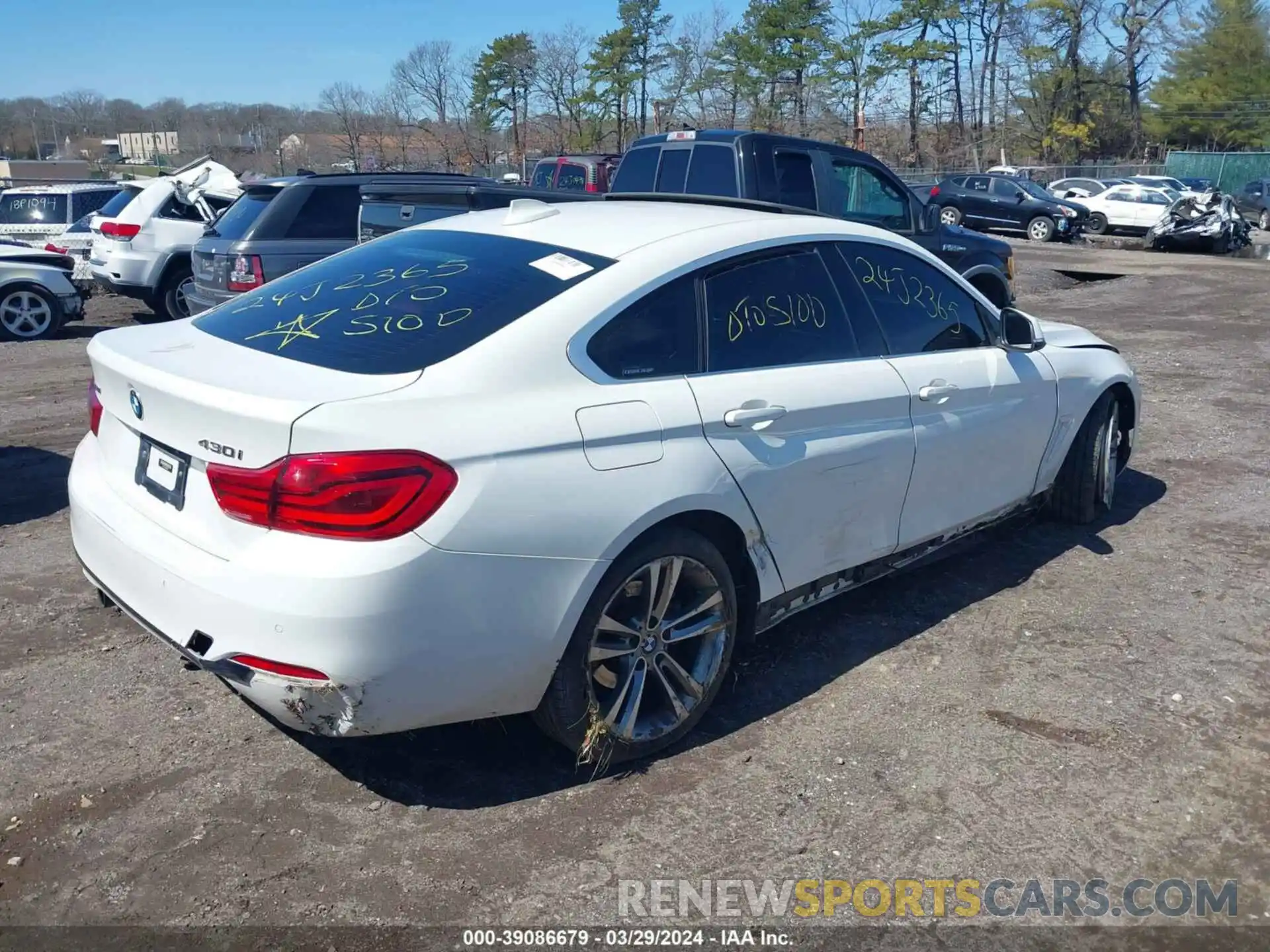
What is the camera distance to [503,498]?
300 centimetres

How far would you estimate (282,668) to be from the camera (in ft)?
9.51

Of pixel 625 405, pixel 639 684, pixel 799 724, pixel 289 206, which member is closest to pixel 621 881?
pixel 639 684

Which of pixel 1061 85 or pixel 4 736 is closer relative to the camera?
pixel 4 736

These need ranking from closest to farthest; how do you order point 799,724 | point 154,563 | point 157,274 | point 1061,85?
point 154,563 → point 799,724 → point 157,274 → point 1061,85

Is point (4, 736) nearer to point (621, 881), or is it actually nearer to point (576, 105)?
point (621, 881)

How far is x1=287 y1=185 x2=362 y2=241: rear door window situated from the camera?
388 inches

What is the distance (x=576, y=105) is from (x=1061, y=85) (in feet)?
100

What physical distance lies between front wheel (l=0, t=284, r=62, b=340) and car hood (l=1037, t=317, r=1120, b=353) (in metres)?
11.2

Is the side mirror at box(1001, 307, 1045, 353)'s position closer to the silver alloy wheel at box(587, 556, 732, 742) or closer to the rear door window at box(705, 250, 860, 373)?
the rear door window at box(705, 250, 860, 373)

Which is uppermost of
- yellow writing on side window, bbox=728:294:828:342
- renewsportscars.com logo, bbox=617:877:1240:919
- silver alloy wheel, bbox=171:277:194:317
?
silver alloy wheel, bbox=171:277:194:317

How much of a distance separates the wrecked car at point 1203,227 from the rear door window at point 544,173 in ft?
61.5

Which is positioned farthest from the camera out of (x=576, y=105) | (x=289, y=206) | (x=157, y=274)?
(x=576, y=105)

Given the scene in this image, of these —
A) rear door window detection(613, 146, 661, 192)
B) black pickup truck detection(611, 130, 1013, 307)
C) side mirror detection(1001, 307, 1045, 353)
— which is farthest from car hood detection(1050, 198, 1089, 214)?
side mirror detection(1001, 307, 1045, 353)

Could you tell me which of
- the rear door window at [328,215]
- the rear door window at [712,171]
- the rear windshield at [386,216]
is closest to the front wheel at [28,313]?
the rear door window at [328,215]
